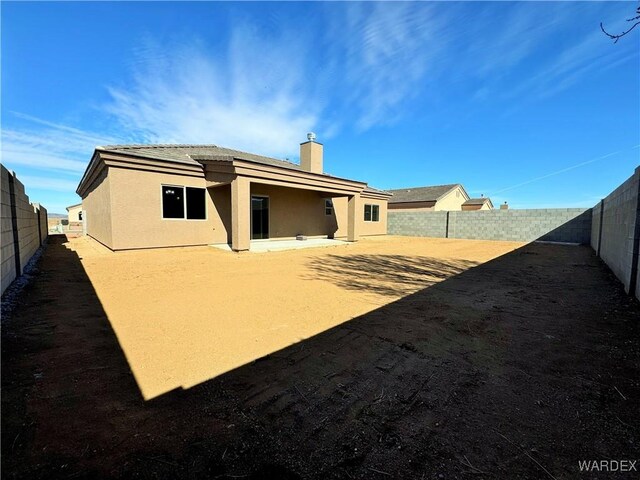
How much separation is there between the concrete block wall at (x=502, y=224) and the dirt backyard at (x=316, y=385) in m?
14.6

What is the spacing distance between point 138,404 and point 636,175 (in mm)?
8363

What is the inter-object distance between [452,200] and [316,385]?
114 ft

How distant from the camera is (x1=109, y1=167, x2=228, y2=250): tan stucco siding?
34.0 feet

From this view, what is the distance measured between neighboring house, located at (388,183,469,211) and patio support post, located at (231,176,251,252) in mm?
24013

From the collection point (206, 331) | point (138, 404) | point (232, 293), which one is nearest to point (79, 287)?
point (232, 293)

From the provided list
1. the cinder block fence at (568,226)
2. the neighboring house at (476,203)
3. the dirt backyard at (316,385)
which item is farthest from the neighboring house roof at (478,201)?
the dirt backyard at (316,385)

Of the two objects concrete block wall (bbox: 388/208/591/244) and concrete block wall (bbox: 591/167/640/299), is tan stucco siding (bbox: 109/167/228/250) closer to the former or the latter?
concrete block wall (bbox: 591/167/640/299)

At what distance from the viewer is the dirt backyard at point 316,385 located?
5.91 ft

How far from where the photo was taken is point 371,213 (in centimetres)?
2216

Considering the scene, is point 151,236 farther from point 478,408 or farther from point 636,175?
point 636,175

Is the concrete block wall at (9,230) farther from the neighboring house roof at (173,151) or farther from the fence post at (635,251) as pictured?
the fence post at (635,251)

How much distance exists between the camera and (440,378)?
271 cm

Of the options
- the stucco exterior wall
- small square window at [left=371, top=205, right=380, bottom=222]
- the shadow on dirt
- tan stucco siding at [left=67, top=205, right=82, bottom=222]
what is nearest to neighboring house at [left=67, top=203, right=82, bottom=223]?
tan stucco siding at [left=67, top=205, right=82, bottom=222]

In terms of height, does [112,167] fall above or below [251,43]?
below
